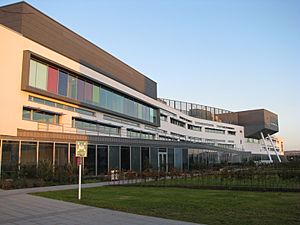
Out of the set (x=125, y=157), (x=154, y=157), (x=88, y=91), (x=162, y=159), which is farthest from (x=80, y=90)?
(x=162, y=159)

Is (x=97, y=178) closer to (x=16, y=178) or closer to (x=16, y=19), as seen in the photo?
(x=16, y=178)

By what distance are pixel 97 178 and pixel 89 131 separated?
7995mm

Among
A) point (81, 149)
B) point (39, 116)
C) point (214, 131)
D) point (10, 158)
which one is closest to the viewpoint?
point (81, 149)

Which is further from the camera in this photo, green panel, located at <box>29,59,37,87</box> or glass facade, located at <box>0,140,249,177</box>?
green panel, located at <box>29,59,37,87</box>

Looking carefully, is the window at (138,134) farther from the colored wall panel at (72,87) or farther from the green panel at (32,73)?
the green panel at (32,73)

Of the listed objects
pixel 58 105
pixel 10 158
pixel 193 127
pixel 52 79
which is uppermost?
pixel 52 79

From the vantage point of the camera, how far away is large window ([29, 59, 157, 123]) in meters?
28.6

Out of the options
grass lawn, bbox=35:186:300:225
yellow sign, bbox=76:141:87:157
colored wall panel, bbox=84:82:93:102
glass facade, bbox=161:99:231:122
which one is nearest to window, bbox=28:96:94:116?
colored wall panel, bbox=84:82:93:102

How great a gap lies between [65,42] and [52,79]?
4868 mm

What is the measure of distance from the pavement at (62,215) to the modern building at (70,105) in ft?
35.4

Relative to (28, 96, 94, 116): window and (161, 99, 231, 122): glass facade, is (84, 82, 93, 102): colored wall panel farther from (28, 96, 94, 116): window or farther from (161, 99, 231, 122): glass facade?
(161, 99, 231, 122): glass facade

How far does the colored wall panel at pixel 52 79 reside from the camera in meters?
29.7

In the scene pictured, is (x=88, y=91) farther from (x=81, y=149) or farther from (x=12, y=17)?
(x=81, y=149)

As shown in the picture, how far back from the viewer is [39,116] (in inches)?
1125
